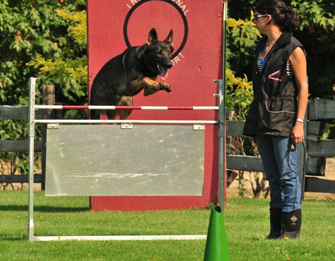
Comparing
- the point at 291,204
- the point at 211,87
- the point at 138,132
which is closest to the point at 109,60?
the point at 211,87

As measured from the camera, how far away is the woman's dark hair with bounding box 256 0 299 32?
6.71 m

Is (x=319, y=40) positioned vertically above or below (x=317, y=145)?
above

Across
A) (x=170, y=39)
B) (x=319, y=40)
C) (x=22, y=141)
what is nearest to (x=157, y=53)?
(x=170, y=39)

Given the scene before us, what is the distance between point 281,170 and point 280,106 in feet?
1.75

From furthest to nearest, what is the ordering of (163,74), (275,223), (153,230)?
(163,74) → (153,230) → (275,223)

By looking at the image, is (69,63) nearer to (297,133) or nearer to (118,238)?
(118,238)

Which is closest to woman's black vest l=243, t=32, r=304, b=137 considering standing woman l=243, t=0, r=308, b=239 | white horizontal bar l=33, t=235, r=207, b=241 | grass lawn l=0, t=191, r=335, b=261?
standing woman l=243, t=0, r=308, b=239

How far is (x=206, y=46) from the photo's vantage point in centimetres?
1013

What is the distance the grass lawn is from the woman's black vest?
3.16ft

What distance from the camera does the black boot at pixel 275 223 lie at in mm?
6812

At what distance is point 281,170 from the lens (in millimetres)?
6605

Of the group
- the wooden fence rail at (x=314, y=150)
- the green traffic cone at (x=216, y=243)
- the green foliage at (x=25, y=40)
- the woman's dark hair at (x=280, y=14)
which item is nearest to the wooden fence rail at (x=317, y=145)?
the wooden fence rail at (x=314, y=150)

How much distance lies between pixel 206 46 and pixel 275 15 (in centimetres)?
344

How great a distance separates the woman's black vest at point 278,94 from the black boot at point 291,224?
688 millimetres
